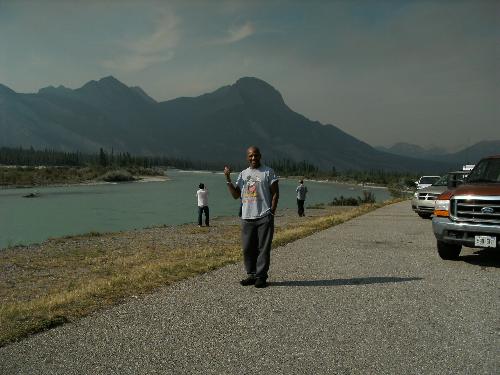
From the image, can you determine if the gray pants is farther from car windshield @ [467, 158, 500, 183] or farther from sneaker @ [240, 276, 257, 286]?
car windshield @ [467, 158, 500, 183]

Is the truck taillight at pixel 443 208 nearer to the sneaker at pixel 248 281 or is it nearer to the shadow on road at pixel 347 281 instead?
the shadow on road at pixel 347 281

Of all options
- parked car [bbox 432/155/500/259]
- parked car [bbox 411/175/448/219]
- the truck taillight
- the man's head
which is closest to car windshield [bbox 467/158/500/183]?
parked car [bbox 432/155/500/259]

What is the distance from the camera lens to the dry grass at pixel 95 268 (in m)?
6.28

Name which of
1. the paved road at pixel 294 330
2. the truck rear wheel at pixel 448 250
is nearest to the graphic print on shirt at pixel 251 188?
the paved road at pixel 294 330

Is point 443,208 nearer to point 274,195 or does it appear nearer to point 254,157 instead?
point 274,195

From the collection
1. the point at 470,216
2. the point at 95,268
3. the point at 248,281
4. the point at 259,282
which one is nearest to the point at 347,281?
the point at 259,282

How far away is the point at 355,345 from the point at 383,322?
2.98 feet

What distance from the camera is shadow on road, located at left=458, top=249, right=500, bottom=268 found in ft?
32.2

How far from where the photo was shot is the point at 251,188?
7.52 metres

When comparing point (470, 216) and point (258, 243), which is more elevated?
point (470, 216)

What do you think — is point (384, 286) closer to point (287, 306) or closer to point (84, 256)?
point (287, 306)

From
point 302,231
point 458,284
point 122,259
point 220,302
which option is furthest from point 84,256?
point 458,284

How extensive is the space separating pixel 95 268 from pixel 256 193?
28.6 feet

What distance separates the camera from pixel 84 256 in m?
17.6
